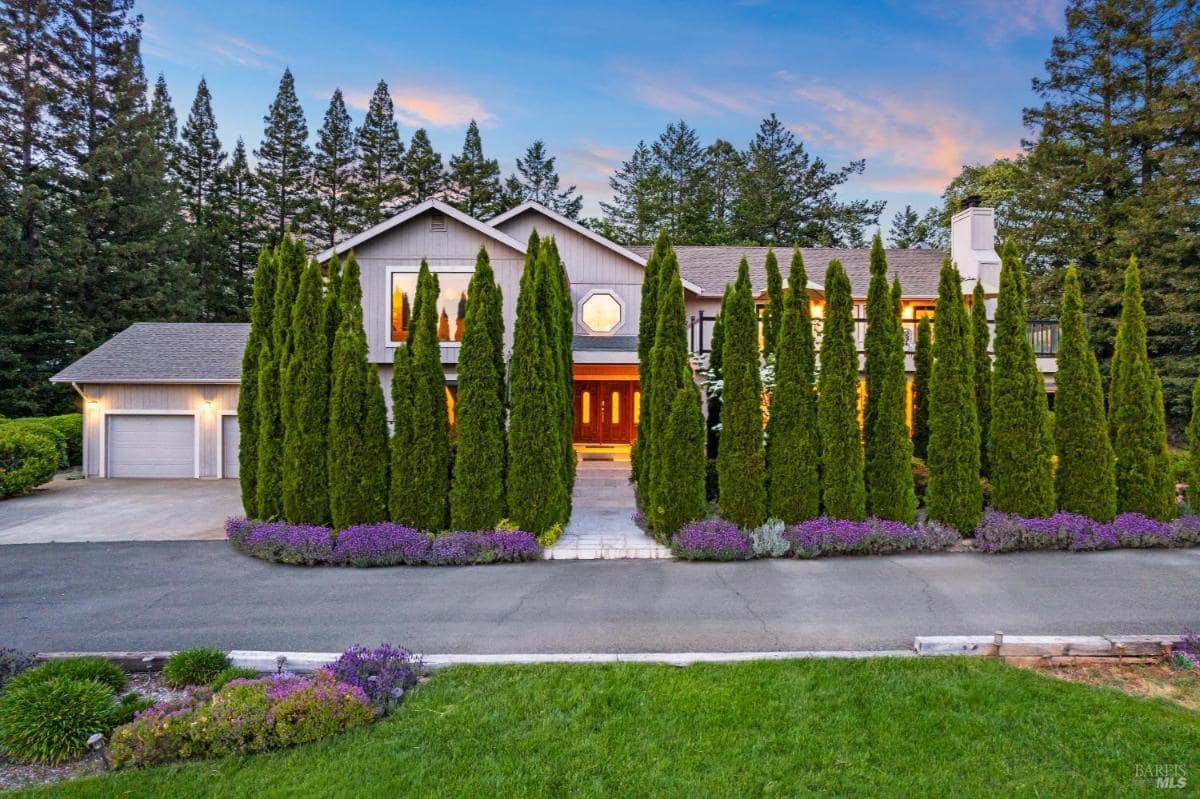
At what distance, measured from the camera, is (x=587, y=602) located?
6020mm

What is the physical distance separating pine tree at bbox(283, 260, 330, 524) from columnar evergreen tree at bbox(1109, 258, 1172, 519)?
37.5 feet

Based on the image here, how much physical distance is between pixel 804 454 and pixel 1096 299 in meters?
18.5

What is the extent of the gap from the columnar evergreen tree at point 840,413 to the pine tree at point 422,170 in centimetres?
2754

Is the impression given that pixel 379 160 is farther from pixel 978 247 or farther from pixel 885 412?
pixel 885 412

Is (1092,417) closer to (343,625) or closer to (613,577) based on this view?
(613,577)

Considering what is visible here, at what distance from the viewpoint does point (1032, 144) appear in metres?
21.6

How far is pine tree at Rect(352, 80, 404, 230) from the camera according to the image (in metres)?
30.6

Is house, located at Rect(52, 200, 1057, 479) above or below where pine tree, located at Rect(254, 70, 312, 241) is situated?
below

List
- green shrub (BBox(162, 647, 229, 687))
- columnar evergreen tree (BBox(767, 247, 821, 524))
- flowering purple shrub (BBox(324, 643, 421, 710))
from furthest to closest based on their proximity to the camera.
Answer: columnar evergreen tree (BBox(767, 247, 821, 524)) < green shrub (BBox(162, 647, 229, 687)) < flowering purple shrub (BBox(324, 643, 421, 710))

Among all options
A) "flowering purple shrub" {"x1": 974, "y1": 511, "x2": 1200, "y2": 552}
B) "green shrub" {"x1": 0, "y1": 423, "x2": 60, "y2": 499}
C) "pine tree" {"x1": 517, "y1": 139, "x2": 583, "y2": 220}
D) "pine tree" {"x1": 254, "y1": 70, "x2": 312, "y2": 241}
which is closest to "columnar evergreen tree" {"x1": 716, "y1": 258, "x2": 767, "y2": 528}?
"flowering purple shrub" {"x1": 974, "y1": 511, "x2": 1200, "y2": 552}

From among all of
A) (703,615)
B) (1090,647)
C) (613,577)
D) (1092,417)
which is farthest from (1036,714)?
(1092,417)

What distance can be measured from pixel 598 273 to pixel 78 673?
40.4 feet

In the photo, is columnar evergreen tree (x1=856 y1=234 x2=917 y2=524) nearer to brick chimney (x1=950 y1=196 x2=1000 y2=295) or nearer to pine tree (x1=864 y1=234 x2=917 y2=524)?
pine tree (x1=864 y1=234 x2=917 y2=524)

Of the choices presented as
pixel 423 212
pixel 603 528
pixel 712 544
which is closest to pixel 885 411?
pixel 712 544
